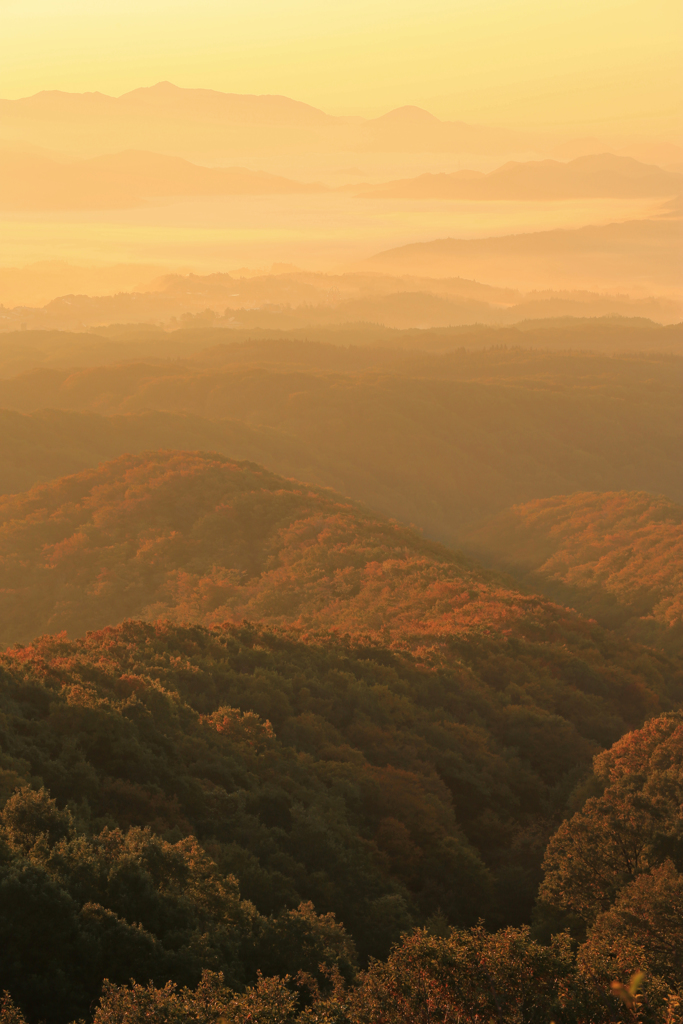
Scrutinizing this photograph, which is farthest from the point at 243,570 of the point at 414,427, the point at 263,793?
the point at 414,427

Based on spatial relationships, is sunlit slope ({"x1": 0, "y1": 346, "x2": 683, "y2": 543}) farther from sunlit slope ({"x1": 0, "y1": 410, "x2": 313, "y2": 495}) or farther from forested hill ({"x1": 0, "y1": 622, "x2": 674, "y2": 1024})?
forested hill ({"x1": 0, "y1": 622, "x2": 674, "y2": 1024})

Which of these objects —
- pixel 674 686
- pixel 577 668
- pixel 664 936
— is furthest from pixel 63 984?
pixel 674 686

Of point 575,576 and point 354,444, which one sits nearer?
point 575,576

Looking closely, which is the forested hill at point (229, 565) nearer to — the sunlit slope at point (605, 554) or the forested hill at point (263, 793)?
the forested hill at point (263, 793)

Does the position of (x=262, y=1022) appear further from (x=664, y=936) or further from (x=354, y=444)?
(x=354, y=444)

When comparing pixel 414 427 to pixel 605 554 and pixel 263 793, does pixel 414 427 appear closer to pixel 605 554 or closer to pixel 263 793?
pixel 605 554

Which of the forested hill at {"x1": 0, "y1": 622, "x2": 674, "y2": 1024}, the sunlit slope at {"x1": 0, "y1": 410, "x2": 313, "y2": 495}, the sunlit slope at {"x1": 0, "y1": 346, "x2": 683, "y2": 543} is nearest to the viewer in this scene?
the forested hill at {"x1": 0, "y1": 622, "x2": 674, "y2": 1024}

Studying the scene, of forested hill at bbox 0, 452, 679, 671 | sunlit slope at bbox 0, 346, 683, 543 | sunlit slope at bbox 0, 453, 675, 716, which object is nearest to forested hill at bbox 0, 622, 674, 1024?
sunlit slope at bbox 0, 453, 675, 716
